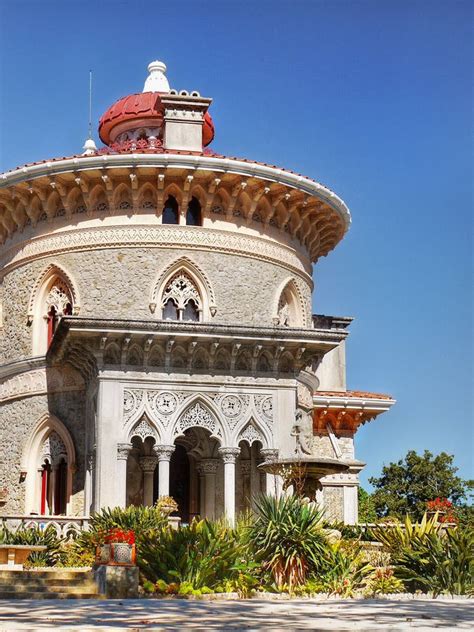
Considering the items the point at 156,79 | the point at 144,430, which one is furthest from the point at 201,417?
the point at 156,79

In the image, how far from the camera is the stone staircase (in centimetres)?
1558

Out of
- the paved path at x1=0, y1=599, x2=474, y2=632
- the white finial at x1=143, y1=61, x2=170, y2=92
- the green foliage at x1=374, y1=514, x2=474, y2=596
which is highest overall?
the white finial at x1=143, y1=61, x2=170, y2=92

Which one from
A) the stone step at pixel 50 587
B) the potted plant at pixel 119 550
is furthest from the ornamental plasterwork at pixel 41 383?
the potted plant at pixel 119 550

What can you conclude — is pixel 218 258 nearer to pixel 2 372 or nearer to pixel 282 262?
pixel 282 262

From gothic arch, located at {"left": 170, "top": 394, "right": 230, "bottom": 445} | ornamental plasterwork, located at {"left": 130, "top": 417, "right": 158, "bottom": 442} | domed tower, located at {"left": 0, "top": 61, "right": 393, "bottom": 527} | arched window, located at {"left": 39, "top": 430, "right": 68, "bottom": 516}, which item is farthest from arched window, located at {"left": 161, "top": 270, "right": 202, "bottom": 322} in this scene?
arched window, located at {"left": 39, "top": 430, "right": 68, "bottom": 516}

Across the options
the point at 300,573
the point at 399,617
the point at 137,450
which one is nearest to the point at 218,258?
the point at 137,450

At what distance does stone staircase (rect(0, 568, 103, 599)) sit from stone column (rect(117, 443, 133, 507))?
5752 mm

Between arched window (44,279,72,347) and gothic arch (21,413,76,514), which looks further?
arched window (44,279,72,347)

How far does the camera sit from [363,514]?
56000 mm

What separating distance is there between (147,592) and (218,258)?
12.3 metres

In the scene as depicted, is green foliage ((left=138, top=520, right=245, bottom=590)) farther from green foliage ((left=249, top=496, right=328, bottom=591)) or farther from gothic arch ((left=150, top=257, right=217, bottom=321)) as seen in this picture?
gothic arch ((left=150, top=257, right=217, bottom=321))

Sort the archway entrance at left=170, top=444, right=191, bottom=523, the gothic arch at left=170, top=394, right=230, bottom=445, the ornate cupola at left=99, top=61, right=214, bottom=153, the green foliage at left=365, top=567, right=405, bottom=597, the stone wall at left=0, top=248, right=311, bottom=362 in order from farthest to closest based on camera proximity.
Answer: the ornate cupola at left=99, top=61, right=214, bottom=153 < the archway entrance at left=170, top=444, right=191, bottom=523 < the stone wall at left=0, top=248, right=311, bottom=362 < the gothic arch at left=170, top=394, right=230, bottom=445 < the green foliage at left=365, top=567, right=405, bottom=597

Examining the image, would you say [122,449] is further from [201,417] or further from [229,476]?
[229,476]

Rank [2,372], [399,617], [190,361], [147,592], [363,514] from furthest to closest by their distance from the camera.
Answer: [363,514], [2,372], [190,361], [147,592], [399,617]
